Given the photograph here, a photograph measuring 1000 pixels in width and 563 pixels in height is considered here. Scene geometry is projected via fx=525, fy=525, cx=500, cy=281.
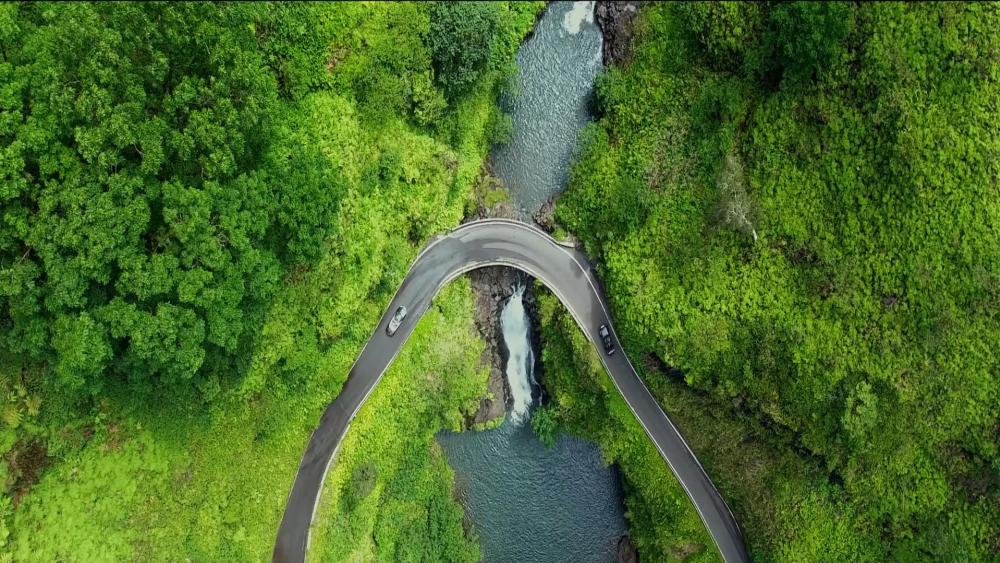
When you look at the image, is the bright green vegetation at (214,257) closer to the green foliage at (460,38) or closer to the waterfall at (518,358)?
the green foliage at (460,38)

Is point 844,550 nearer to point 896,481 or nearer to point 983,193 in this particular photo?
point 896,481

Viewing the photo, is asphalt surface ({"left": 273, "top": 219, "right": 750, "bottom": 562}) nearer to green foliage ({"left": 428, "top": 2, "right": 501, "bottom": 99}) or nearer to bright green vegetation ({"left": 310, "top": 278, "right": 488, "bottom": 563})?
bright green vegetation ({"left": 310, "top": 278, "right": 488, "bottom": 563})

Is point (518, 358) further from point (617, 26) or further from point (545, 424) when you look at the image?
point (617, 26)

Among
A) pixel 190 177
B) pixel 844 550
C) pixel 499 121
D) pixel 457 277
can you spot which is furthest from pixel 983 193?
pixel 190 177

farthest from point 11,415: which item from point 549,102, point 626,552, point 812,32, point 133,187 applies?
point 812,32

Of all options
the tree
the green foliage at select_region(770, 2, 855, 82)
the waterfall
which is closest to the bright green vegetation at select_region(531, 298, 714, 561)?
the waterfall

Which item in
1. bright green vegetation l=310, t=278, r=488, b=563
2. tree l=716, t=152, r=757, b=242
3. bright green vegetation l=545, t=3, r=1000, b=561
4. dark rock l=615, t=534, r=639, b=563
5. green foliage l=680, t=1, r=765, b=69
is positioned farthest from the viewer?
dark rock l=615, t=534, r=639, b=563
